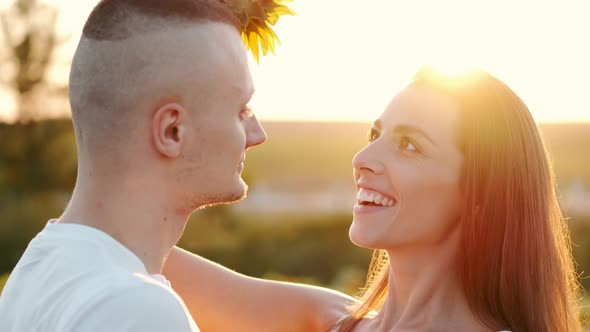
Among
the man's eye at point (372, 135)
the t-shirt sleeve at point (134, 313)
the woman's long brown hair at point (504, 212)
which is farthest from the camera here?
the man's eye at point (372, 135)

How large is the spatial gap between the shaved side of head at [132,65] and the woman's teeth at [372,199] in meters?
1.30

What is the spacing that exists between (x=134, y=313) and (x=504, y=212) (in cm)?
196

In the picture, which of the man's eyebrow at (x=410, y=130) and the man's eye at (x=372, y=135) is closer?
the man's eyebrow at (x=410, y=130)

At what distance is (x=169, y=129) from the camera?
258 centimetres

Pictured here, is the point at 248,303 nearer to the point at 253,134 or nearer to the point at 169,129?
the point at 253,134

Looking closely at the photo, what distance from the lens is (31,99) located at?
57.3 feet

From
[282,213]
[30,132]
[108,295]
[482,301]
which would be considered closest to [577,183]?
[282,213]

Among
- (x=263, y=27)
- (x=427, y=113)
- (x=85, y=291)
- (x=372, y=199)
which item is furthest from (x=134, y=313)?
(x=427, y=113)

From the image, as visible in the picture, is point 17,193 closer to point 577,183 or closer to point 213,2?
point 213,2

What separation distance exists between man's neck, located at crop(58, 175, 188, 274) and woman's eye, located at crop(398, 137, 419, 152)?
1.39 m

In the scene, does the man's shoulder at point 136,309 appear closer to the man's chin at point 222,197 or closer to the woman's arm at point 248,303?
the man's chin at point 222,197

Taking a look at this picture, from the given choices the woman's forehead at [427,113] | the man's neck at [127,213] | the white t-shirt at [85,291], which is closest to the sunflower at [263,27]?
the woman's forehead at [427,113]

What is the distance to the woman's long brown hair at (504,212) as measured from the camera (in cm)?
366

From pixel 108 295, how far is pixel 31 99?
52.5 feet
